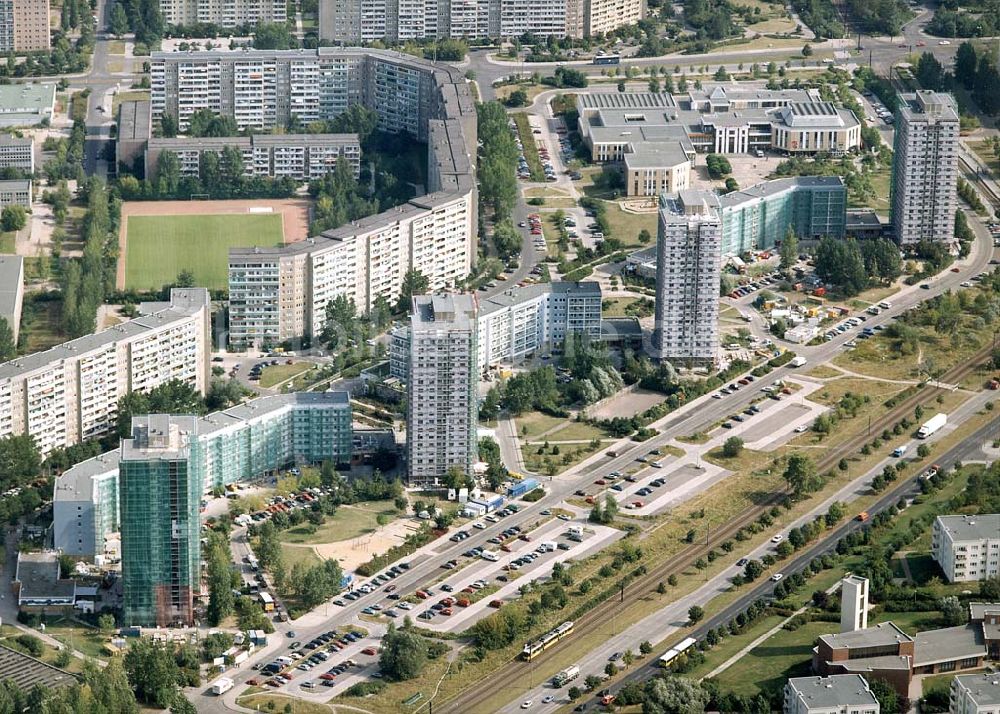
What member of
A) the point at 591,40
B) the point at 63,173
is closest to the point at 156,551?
the point at 63,173

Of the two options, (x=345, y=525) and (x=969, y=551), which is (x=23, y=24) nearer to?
(x=345, y=525)

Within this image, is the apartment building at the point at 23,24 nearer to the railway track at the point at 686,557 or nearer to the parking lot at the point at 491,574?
the railway track at the point at 686,557

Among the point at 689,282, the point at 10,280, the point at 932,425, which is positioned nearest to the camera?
the point at 932,425

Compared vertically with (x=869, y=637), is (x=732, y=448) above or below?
above

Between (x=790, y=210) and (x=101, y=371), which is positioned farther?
(x=790, y=210)

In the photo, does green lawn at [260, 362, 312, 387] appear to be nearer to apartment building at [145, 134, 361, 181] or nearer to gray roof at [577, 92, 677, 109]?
apartment building at [145, 134, 361, 181]

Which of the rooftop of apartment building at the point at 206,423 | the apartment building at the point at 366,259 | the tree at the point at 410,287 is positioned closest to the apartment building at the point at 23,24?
the apartment building at the point at 366,259

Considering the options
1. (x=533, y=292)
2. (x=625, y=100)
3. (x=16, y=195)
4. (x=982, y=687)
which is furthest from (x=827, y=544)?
(x=625, y=100)
